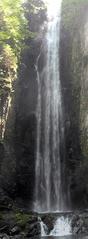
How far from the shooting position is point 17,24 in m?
30.5

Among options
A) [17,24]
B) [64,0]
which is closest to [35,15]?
[64,0]

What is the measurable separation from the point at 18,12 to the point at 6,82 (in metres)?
6.60

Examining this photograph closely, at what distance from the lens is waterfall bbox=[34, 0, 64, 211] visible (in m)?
28.6

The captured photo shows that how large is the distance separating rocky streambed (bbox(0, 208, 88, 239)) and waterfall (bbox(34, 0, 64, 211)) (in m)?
4.68

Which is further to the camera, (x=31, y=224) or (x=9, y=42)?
(x=9, y=42)

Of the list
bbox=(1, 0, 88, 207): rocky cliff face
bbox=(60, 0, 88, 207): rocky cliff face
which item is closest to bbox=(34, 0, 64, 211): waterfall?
bbox=(1, 0, 88, 207): rocky cliff face

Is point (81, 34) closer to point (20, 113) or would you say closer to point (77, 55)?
point (77, 55)

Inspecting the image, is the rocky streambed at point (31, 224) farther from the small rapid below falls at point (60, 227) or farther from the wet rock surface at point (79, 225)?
the small rapid below falls at point (60, 227)

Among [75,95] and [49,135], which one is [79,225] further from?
[75,95]

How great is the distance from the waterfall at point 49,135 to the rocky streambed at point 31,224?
15.4 feet

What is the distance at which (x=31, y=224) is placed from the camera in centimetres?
2267

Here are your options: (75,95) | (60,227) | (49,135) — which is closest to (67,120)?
(49,135)

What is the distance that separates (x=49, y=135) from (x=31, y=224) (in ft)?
28.2

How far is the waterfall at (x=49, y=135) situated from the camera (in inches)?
1128
